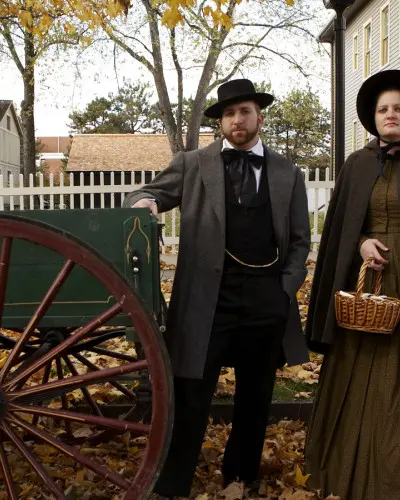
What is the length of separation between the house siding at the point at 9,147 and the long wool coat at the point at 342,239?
41.7 m

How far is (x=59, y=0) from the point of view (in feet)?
36.5

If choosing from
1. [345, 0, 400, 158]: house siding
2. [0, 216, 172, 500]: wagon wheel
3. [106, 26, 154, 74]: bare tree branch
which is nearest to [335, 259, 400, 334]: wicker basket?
[0, 216, 172, 500]: wagon wheel

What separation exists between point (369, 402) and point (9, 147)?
1836 inches

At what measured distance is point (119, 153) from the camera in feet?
110

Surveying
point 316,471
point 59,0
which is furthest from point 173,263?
point 316,471

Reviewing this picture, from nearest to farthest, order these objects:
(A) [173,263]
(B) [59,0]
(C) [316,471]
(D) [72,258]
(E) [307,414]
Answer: (D) [72,258]
(C) [316,471]
(E) [307,414]
(A) [173,263]
(B) [59,0]

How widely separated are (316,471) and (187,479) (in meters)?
0.66

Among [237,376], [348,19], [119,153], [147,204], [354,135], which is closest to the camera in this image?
[147,204]

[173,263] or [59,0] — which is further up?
[59,0]

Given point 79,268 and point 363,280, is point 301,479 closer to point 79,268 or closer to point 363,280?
point 363,280

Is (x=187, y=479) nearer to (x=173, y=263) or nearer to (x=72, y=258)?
(x=72, y=258)

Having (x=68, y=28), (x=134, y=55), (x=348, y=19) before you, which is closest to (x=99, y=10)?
(x=68, y=28)

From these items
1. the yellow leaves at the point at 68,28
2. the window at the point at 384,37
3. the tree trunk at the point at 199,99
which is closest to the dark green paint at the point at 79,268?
the yellow leaves at the point at 68,28

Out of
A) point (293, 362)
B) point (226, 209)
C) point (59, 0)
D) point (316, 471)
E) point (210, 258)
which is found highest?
point (59, 0)
